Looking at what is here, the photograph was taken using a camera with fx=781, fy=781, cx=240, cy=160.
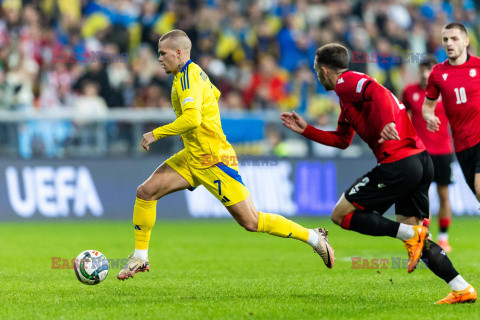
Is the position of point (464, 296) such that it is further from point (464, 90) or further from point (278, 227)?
point (464, 90)

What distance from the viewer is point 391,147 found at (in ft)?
21.3

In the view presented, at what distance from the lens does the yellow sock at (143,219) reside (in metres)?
7.61

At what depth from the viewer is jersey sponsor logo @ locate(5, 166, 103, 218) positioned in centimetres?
1470

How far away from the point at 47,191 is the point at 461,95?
9004 millimetres

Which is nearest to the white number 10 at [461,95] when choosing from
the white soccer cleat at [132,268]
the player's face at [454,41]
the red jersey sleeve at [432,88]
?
the red jersey sleeve at [432,88]

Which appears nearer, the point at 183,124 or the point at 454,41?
the point at 183,124

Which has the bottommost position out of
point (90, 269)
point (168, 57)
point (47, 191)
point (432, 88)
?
point (47, 191)

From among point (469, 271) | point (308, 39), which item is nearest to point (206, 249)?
point (469, 271)

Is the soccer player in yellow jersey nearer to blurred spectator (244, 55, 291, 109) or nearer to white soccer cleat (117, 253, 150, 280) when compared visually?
white soccer cleat (117, 253, 150, 280)

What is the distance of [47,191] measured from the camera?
580 inches

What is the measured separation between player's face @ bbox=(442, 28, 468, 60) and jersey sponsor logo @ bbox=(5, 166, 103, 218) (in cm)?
875

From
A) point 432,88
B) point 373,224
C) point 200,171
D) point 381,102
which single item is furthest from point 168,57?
point 432,88

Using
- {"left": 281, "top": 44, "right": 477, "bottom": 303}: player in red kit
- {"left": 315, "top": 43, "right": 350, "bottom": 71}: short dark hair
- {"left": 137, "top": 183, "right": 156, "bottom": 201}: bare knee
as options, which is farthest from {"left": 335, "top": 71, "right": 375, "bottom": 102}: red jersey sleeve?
{"left": 137, "top": 183, "right": 156, "bottom": 201}: bare knee

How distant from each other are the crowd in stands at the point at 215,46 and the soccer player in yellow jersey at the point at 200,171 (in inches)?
317
